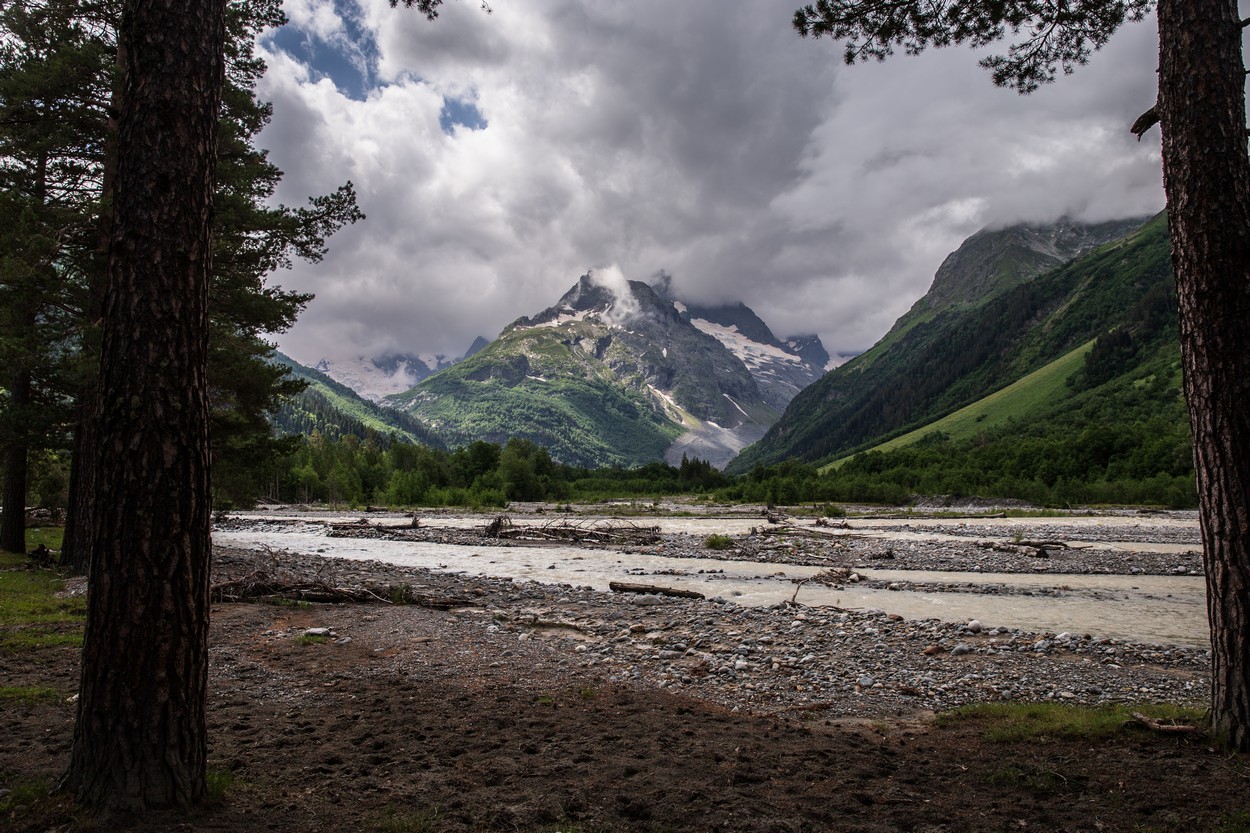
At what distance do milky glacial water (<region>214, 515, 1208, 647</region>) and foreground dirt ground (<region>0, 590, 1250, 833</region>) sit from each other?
10.2 m

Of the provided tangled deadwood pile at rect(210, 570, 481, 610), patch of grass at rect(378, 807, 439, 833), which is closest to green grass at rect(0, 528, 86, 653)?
tangled deadwood pile at rect(210, 570, 481, 610)

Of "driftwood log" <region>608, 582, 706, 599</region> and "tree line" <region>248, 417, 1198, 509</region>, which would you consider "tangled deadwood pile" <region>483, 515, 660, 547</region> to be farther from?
"tree line" <region>248, 417, 1198, 509</region>

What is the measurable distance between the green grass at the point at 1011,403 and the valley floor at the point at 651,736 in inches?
5943

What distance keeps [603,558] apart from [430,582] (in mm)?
12254

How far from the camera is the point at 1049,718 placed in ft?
23.9

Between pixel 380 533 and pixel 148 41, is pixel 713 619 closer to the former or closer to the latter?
pixel 148 41

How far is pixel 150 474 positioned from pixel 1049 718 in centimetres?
914

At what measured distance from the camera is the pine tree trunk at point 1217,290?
5.78 meters

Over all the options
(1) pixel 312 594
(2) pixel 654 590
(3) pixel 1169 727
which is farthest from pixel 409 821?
(2) pixel 654 590

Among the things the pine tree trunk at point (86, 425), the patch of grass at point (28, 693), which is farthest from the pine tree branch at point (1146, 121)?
the pine tree trunk at point (86, 425)

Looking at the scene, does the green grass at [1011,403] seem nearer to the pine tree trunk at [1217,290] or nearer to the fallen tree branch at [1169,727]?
the fallen tree branch at [1169,727]

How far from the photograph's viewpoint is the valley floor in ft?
15.6

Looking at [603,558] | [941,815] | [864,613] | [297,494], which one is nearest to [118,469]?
[941,815]

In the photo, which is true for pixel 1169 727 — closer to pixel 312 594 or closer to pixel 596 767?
pixel 596 767
